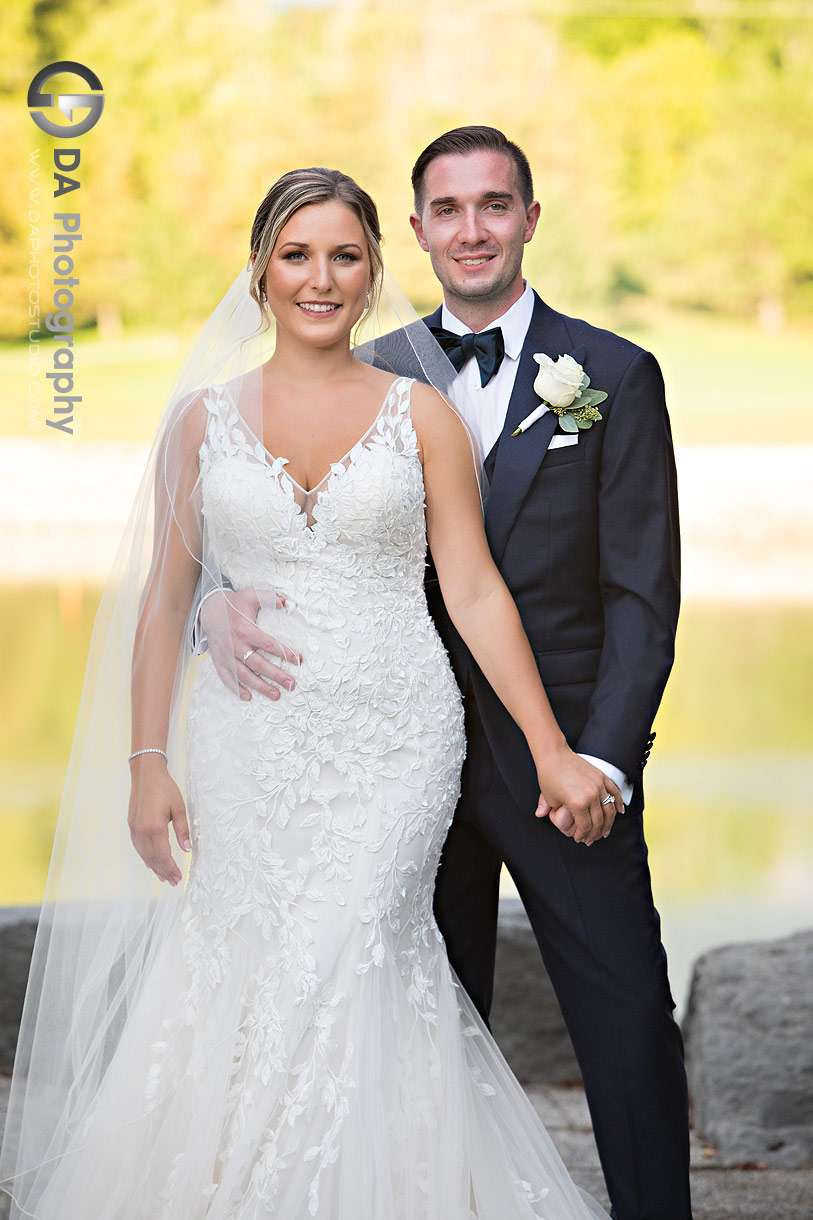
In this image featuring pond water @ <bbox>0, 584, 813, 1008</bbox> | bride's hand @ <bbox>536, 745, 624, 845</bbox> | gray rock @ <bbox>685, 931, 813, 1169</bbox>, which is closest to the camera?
bride's hand @ <bbox>536, 745, 624, 845</bbox>

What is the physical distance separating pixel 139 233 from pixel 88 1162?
8.78m

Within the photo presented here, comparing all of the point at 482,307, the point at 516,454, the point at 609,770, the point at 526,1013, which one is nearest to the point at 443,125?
the point at 526,1013

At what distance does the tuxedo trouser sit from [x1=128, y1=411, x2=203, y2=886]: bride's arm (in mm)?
489

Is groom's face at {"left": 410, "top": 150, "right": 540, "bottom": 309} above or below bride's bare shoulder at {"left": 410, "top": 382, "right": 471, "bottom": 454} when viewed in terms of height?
above

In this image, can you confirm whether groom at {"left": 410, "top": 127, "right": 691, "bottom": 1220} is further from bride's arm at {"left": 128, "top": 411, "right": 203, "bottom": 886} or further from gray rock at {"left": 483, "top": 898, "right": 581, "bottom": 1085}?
gray rock at {"left": 483, "top": 898, "right": 581, "bottom": 1085}

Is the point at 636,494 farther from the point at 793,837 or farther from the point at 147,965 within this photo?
the point at 793,837

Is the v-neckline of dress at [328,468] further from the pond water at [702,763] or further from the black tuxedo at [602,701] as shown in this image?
the pond water at [702,763]

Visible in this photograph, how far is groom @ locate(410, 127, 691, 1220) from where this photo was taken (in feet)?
6.84

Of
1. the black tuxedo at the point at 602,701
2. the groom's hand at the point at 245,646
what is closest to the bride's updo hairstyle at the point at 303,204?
the black tuxedo at the point at 602,701

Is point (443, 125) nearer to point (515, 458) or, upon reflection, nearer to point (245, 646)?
point (515, 458)

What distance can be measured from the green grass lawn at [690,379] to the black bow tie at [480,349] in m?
7.50

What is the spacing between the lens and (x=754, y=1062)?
294cm

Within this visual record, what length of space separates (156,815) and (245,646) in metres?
0.32

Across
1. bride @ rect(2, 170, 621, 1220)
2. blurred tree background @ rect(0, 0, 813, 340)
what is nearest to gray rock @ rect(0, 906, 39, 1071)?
bride @ rect(2, 170, 621, 1220)
